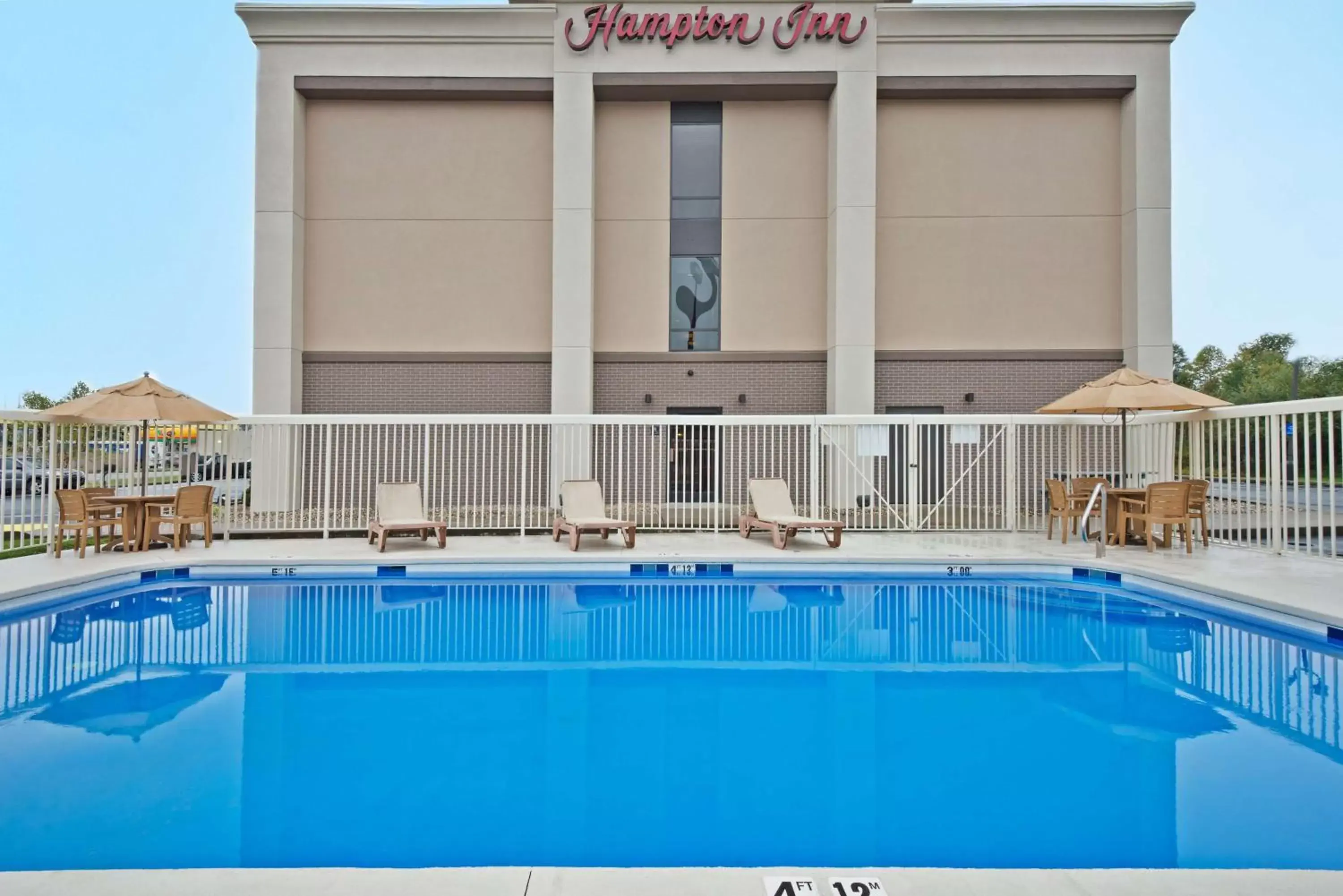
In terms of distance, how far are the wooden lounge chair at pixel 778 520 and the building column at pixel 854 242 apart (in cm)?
414

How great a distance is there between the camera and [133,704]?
13.6 ft

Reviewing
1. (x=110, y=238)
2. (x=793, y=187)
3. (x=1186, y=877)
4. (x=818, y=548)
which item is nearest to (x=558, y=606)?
(x=818, y=548)

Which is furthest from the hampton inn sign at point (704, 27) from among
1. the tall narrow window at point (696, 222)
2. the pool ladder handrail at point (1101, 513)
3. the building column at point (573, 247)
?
the pool ladder handrail at point (1101, 513)

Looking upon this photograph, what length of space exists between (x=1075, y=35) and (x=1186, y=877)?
15.8 meters

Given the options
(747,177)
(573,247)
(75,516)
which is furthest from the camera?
(747,177)

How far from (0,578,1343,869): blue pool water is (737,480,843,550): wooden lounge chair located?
7.98 feet

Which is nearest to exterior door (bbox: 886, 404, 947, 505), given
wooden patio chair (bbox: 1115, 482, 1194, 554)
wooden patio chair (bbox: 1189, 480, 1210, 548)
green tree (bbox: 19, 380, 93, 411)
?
wooden patio chair (bbox: 1115, 482, 1194, 554)

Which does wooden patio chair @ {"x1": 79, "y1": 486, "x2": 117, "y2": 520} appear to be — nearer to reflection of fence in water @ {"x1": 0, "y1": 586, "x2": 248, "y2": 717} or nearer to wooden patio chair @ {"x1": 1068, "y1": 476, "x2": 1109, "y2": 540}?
reflection of fence in water @ {"x1": 0, "y1": 586, "x2": 248, "y2": 717}

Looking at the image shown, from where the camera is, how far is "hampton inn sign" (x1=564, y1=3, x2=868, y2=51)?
1359cm

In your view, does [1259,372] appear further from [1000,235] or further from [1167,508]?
[1167,508]

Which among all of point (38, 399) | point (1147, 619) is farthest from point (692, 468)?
point (38, 399)

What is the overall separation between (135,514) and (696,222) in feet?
32.6

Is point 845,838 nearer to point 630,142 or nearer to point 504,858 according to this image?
point 504,858

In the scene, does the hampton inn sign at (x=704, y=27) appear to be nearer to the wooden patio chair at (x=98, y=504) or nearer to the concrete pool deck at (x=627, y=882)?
the wooden patio chair at (x=98, y=504)
